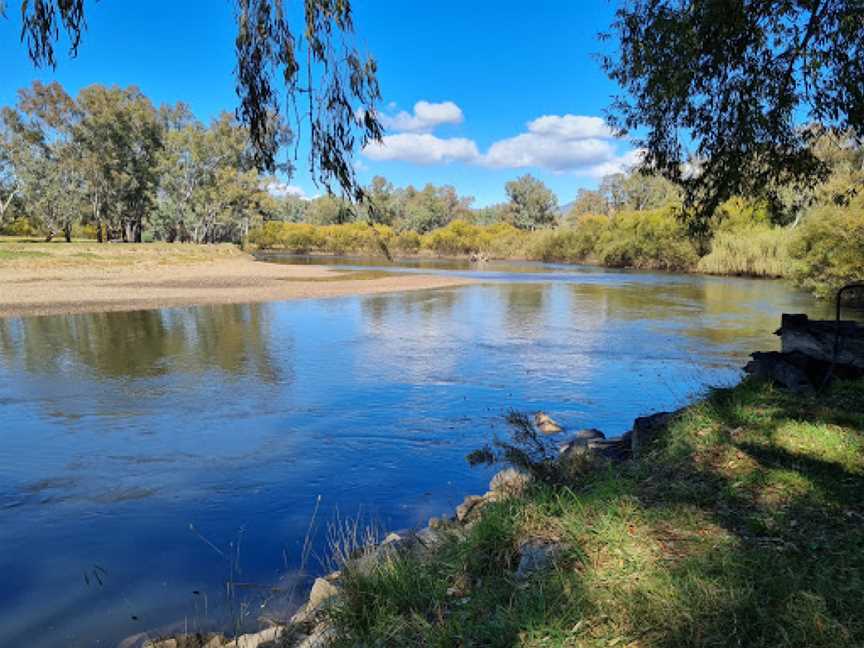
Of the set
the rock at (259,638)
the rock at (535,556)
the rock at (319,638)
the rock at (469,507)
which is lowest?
the rock at (469,507)

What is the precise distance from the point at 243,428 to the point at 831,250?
2756 centimetres

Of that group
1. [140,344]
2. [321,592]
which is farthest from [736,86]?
[140,344]

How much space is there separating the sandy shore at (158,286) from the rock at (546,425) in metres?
19.3

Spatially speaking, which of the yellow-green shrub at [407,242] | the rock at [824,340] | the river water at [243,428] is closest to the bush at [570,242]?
the yellow-green shrub at [407,242]

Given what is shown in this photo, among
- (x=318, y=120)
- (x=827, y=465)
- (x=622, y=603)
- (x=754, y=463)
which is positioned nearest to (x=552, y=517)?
(x=622, y=603)

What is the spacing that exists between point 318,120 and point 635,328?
1900 cm

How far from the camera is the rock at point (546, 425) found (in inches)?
363

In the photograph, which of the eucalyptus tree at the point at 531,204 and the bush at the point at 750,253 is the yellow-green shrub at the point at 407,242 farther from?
the bush at the point at 750,253

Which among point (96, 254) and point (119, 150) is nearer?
point (96, 254)

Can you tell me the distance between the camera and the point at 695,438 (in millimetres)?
5387

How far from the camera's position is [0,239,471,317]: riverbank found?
24.7m

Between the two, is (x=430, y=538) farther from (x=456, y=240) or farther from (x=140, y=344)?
(x=456, y=240)

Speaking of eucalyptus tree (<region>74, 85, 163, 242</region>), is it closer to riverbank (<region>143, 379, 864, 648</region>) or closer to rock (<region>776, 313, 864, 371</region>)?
rock (<region>776, 313, 864, 371</region>)

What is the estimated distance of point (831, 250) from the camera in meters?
26.5
